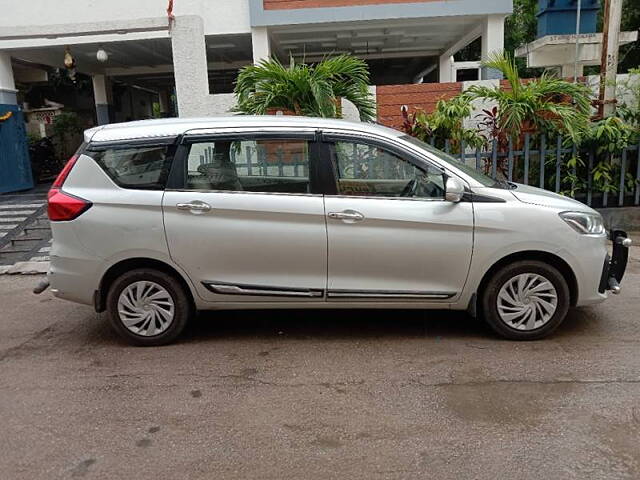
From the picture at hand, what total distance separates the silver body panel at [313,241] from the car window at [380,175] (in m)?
0.09

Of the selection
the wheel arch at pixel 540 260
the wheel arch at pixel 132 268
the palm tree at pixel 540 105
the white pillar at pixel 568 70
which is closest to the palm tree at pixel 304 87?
the palm tree at pixel 540 105

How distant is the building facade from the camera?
9.46 meters

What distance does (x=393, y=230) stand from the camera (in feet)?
14.5

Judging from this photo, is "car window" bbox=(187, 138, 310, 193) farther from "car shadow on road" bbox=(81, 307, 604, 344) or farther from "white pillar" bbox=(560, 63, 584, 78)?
"white pillar" bbox=(560, 63, 584, 78)

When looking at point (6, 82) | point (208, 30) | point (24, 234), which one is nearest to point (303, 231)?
point (24, 234)

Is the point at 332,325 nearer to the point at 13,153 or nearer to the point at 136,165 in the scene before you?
the point at 136,165

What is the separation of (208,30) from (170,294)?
7787mm

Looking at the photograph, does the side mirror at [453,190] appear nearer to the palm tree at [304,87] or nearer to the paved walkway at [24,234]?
the palm tree at [304,87]

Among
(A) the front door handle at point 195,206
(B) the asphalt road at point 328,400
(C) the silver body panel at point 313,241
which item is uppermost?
(A) the front door handle at point 195,206

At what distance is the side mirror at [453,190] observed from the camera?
4316 millimetres

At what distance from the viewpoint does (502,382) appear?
12.8ft

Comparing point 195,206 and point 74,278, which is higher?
point 195,206

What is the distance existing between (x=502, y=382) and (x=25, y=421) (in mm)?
3102

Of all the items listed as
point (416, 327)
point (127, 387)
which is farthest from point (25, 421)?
point (416, 327)
